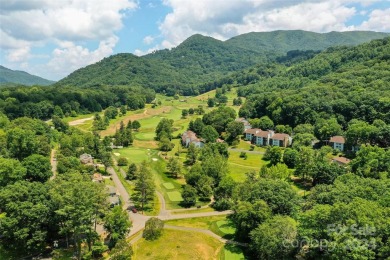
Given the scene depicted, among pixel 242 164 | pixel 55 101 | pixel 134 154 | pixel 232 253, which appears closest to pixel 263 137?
pixel 242 164

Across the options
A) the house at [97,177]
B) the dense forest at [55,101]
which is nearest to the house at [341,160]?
the house at [97,177]

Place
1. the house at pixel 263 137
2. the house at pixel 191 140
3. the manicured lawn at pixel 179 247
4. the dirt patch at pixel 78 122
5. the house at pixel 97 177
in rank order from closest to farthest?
the manicured lawn at pixel 179 247
the house at pixel 97 177
the house at pixel 191 140
the house at pixel 263 137
the dirt patch at pixel 78 122

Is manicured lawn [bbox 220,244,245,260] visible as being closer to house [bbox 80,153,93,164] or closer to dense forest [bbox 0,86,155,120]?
house [bbox 80,153,93,164]

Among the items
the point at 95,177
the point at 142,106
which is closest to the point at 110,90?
the point at 142,106

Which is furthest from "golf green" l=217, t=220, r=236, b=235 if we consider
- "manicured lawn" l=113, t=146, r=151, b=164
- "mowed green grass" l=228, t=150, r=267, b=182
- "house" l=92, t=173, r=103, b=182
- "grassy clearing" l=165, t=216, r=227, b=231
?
"manicured lawn" l=113, t=146, r=151, b=164

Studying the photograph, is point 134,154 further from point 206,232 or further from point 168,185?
point 206,232

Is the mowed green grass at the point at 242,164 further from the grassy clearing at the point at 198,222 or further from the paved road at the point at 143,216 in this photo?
the grassy clearing at the point at 198,222
